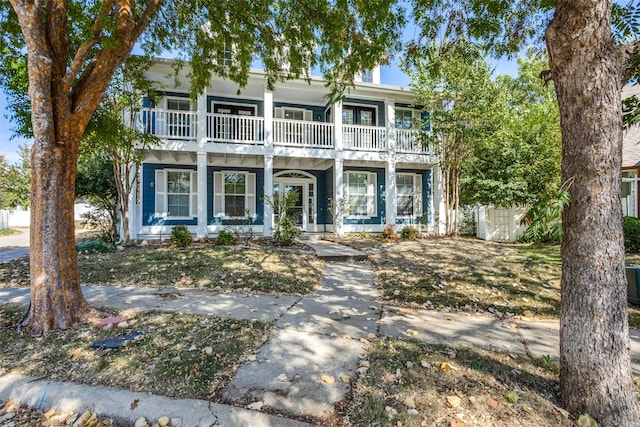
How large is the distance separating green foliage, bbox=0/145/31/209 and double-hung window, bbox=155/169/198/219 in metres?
23.8

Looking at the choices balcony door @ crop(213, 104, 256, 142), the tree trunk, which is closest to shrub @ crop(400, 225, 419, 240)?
balcony door @ crop(213, 104, 256, 142)

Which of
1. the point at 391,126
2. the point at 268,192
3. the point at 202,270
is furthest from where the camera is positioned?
the point at 391,126

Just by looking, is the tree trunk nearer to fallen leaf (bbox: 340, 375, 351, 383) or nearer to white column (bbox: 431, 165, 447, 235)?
fallen leaf (bbox: 340, 375, 351, 383)

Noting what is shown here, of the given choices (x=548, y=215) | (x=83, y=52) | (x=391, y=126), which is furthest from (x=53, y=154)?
(x=391, y=126)

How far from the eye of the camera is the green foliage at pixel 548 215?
191 cm

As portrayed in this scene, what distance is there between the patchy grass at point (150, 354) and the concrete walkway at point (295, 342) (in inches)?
4.7

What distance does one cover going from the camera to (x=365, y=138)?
Result: 42.4ft

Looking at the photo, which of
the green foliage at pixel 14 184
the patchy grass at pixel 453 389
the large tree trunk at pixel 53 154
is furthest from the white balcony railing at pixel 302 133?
the green foliage at pixel 14 184

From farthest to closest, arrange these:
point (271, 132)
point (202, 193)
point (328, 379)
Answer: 1. point (271, 132)
2. point (202, 193)
3. point (328, 379)

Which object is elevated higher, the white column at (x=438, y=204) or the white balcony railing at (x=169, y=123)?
the white balcony railing at (x=169, y=123)

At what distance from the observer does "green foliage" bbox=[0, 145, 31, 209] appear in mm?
26203

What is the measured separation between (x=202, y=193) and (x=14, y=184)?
27.5 m

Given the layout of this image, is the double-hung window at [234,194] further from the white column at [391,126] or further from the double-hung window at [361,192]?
the white column at [391,126]

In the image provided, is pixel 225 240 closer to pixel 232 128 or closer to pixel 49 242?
pixel 232 128
